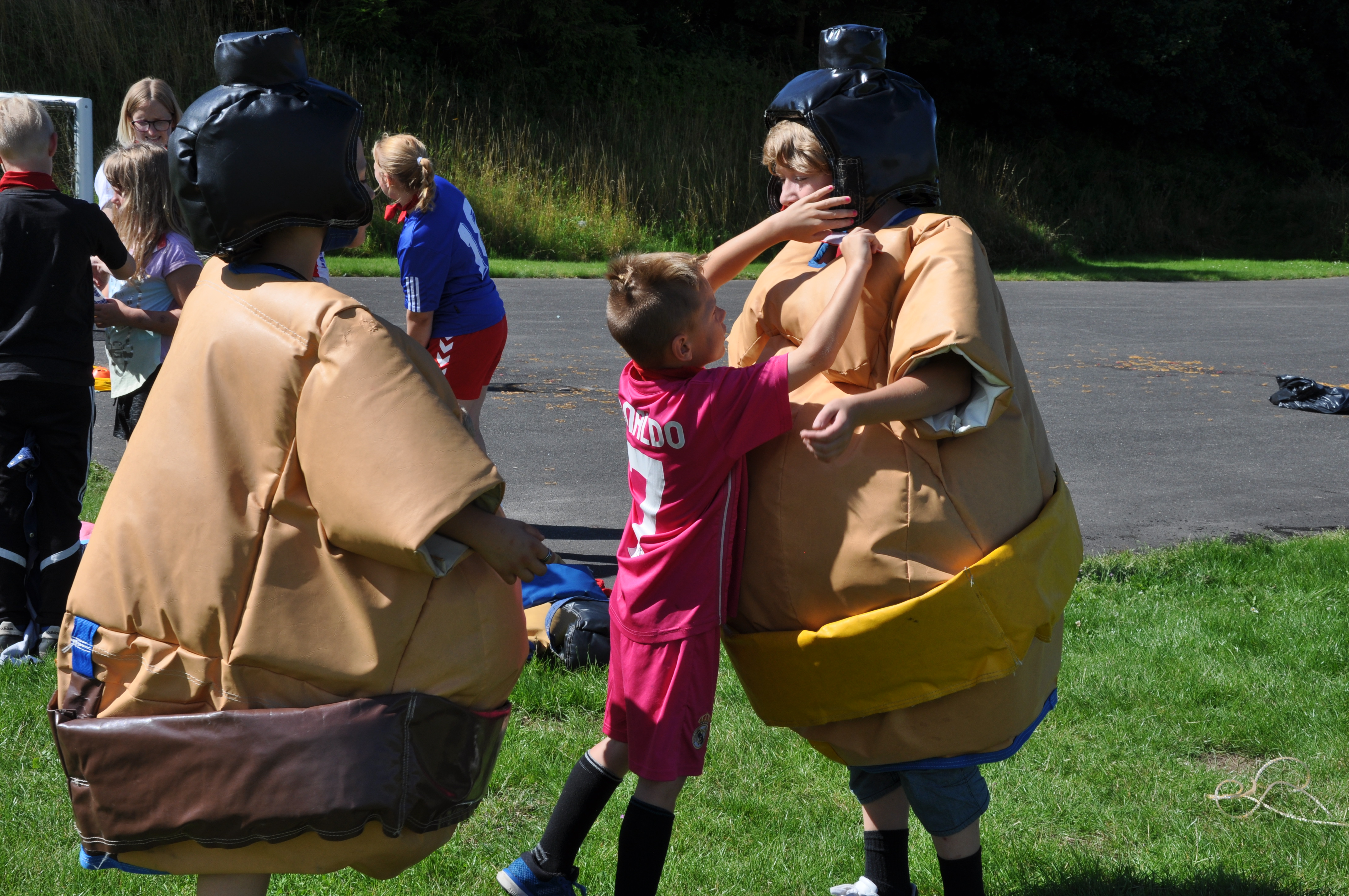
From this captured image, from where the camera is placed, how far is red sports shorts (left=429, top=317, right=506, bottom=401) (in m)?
5.88

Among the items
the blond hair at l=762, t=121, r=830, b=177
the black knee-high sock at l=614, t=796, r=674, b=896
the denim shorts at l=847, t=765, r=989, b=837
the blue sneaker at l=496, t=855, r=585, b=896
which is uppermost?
the blond hair at l=762, t=121, r=830, b=177

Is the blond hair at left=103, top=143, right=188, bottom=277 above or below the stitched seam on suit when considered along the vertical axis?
below

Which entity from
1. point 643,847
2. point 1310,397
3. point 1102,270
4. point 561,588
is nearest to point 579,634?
point 561,588

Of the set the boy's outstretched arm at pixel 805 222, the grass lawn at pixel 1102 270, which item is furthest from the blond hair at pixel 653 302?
the grass lawn at pixel 1102 270

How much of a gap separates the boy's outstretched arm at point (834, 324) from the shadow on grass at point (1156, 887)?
5.30 feet

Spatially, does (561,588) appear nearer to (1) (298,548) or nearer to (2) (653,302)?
(2) (653,302)

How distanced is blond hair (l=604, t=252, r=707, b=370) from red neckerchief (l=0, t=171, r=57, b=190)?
114 inches

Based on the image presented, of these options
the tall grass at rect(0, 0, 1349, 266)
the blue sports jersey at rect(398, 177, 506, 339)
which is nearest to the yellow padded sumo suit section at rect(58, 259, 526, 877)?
the blue sports jersey at rect(398, 177, 506, 339)

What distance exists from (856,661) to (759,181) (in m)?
21.8

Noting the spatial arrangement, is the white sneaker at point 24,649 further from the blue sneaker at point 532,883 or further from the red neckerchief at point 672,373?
the red neckerchief at point 672,373

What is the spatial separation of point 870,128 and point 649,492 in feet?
3.01

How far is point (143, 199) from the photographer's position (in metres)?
4.61

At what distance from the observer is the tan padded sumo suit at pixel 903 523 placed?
2311 millimetres

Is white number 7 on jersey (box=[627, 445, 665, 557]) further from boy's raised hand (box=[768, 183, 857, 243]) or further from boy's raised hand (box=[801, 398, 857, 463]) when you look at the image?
boy's raised hand (box=[768, 183, 857, 243])
